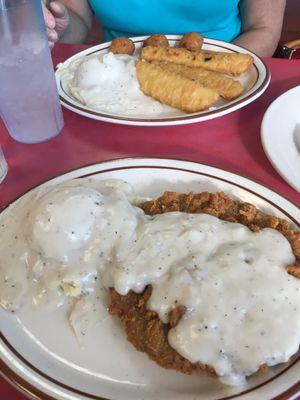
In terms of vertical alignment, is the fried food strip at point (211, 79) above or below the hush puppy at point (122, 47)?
below

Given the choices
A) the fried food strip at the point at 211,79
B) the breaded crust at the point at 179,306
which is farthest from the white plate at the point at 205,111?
the breaded crust at the point at 179,306

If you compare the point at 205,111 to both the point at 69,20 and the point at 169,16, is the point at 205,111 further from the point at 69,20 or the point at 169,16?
the point at 69,20

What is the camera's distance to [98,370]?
78cm

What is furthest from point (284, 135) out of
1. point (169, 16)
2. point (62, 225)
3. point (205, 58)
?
point (169, 16)

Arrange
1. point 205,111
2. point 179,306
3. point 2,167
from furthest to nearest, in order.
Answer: point 205,111 < point 2,167 < point 179,306

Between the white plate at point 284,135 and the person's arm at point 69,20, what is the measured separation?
37.3 inches

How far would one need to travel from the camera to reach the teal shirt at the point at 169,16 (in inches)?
73.8

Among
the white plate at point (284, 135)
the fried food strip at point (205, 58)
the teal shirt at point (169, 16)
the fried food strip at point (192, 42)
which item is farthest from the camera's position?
the teal shirt at point (169, 16)

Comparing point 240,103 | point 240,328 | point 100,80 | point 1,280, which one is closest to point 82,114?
point 100,80

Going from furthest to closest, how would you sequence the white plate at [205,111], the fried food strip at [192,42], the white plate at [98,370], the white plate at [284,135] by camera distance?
1. the fried food strip at [192,42]
2. the white plate at [205,111]
3. the white plate at [284,135]
4. the white plate at [98,370]

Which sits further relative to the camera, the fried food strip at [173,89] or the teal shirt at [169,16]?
the teal shirt at [169,16]

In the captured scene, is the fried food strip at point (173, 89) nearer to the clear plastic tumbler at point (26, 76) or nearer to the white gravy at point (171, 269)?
the clear plastic tumbler at point (26, 76)

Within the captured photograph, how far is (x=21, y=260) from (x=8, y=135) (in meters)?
0.60

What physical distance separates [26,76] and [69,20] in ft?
3.12
